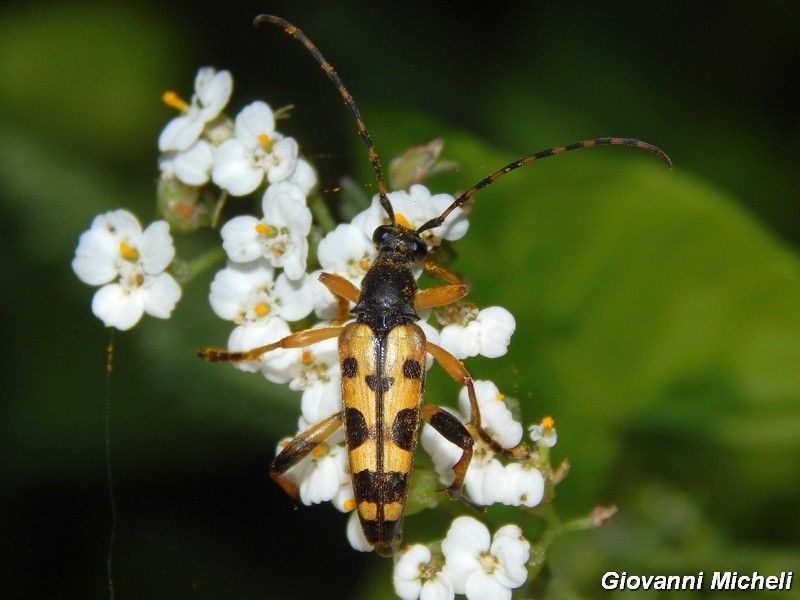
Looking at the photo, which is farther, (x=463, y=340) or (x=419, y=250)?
(x=419, y=250)

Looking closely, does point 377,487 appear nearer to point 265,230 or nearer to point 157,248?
point 265,230

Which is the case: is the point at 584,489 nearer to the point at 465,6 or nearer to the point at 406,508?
the point at 406,508

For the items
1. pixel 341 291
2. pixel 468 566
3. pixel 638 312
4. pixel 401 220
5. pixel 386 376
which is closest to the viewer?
pixel 468 566

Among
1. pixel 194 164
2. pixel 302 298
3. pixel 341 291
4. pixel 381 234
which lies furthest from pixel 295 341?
pixel 194 164

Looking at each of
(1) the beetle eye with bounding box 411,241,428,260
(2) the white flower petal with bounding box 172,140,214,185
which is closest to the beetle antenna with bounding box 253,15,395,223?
(1) the beetle eye with bounding box 411,241,428,260

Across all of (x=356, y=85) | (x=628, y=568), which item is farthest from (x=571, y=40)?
(x=628, y=568)

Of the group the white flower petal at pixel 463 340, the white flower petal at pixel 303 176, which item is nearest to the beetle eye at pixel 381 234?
the white flower petal at pixel 303 176

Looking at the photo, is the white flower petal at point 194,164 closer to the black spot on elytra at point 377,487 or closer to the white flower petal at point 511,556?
the black spot on elytra at point 377,487
